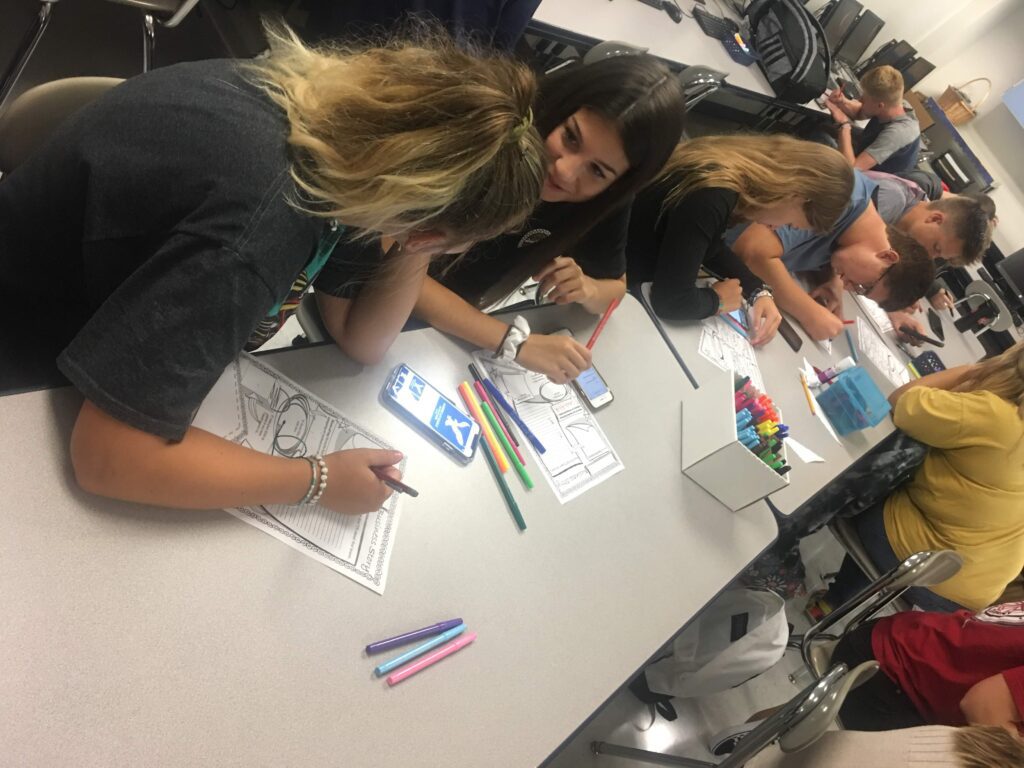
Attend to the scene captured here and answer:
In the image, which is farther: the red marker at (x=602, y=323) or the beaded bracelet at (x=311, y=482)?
the red marker at (x=602, y=323)

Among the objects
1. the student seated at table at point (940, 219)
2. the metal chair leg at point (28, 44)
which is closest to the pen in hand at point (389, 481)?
the metal chair leg at point (28, 44)

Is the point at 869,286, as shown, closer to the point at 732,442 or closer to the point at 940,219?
the point at 940,219

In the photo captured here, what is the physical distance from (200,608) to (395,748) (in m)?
0.27

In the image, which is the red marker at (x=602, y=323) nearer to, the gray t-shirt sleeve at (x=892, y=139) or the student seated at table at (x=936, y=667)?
the student seated at table at (x=936, y=667)

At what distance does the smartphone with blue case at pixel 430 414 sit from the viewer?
3.22 feet

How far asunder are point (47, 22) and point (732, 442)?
1.91 meters

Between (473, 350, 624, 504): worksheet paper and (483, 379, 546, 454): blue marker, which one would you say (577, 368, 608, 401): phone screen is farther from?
(483, 379, 546, 454): blue marker

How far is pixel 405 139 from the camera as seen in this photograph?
0.60 meters

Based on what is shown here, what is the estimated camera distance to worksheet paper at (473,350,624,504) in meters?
1.10

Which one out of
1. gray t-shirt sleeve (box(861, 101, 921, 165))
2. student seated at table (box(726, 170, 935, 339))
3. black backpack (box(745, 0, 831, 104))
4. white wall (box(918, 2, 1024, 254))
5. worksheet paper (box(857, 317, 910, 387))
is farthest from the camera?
white wall (box(918, 2, 1024, 254))

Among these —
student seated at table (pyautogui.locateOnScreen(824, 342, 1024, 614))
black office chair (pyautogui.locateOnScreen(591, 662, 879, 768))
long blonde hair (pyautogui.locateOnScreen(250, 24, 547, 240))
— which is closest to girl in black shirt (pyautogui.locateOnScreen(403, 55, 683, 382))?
long blonde hair (pyautogui.locateOnScreen(250, 24, 547, 240))

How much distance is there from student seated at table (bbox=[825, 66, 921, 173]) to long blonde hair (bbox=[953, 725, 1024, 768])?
9.45 feet

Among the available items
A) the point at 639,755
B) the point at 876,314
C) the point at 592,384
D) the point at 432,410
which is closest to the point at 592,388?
the point at 592,384

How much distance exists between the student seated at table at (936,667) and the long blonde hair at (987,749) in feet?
1.59
